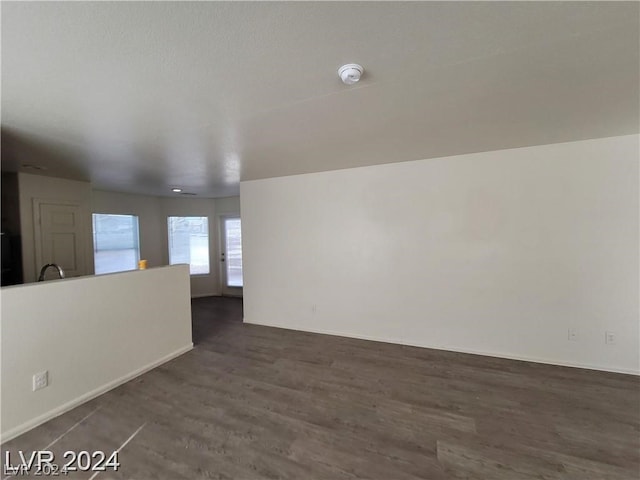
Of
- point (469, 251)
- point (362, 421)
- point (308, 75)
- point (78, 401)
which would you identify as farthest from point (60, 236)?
point (469, 251)

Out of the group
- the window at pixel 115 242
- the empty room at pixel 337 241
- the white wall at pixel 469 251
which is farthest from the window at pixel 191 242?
the white wall at pixel 469 251

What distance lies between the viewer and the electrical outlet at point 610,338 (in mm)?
2721

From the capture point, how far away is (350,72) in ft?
4.69

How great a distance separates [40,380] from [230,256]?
4.47 m

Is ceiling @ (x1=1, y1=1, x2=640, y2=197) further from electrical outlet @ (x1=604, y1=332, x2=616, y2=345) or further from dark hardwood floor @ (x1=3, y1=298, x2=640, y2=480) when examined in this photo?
dark hardwood floor @ (x1=3, y1=298, x2=640, y2=480)

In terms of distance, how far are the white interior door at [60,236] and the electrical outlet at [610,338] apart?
681 centimetres

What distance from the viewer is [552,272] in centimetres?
291

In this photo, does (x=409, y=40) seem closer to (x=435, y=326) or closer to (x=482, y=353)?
(x=435, y=326)

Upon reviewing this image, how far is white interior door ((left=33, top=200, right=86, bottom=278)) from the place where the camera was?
3668 millimetres

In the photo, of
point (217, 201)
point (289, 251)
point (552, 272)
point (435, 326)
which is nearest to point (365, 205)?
point (289, 251)

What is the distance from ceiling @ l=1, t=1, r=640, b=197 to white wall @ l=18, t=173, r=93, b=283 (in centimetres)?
115

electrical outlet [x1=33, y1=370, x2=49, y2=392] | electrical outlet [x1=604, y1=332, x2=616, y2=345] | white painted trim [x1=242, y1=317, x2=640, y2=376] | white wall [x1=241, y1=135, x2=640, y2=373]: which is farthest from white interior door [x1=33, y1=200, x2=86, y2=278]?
electrical outlet [x1=604, y1=332, x2=616, y2=345]

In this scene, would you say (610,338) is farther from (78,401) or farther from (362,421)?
(78,401)

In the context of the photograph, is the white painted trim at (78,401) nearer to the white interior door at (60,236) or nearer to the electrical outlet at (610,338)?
the white interior door at (60,236)
